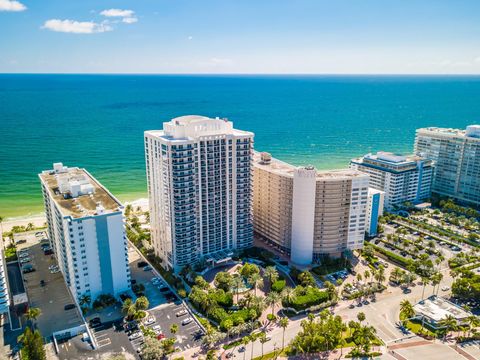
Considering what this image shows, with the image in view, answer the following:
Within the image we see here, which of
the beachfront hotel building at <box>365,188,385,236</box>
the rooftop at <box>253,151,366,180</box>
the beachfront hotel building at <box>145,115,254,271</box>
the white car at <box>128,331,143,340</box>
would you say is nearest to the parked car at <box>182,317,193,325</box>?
the white car at <box>128,331,143,340</box>

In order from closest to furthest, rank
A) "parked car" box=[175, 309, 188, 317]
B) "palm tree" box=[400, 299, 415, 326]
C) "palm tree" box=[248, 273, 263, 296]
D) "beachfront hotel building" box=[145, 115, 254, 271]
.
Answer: "palm tree" box=[400, 299, 415, 326]
"parked car" box=[175, 309, 188, 317]
"palm tree" box=[248, 273, 263, 296]
"beachfront hotel building" box=[145, 115, 254, 271]

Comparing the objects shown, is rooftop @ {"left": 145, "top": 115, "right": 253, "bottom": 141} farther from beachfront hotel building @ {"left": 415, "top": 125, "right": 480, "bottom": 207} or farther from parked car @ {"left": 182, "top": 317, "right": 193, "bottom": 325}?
beachfront hotel building @ {"left": 415, "top": 125, "right": 480, "bottom": 207}

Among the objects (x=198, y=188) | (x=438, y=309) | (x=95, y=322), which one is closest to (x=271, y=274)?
(x=198, y=188)

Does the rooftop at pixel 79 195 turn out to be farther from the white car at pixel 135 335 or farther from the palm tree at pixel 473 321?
the palm tree at pixel 473 321

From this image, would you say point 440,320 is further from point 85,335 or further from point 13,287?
point 13,287

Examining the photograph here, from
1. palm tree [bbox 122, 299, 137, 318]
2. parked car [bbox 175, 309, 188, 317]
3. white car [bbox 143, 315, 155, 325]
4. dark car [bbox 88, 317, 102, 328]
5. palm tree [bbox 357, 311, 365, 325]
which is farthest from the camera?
parked car [bbox 175, 309, 188, 317]

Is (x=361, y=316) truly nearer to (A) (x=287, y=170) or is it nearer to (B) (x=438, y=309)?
(B) (x=438, y=309)
